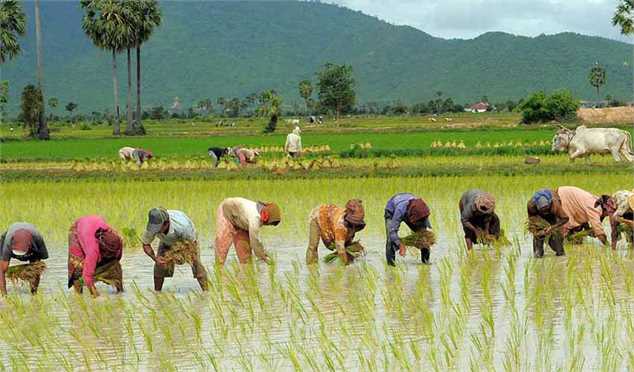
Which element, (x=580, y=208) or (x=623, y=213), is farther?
(x=580, y=208)

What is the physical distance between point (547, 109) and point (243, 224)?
53.7 metres

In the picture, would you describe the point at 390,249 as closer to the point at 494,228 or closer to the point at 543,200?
the point at 494,228

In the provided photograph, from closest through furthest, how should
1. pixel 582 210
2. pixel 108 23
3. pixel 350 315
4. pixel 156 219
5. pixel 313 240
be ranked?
pixel 350 315 < pixel 156 219 < pixel 313 240 < pixel 582 210 < pixel 108 23

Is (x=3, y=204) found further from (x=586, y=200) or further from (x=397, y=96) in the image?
(x=397, y=96)

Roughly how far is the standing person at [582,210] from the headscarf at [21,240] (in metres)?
5.26

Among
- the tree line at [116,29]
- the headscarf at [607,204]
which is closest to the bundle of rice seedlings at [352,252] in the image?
the headscarf at [607,204]

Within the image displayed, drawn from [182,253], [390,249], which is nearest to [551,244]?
[390,249]

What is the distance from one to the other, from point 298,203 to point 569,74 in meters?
167

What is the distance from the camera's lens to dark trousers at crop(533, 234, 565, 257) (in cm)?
1077

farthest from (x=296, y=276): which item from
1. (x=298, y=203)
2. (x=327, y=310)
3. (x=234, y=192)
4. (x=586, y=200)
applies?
(x=234, y=192)

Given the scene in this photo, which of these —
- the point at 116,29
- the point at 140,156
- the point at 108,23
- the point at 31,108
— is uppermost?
the point at 108,23

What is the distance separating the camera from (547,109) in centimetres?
6209

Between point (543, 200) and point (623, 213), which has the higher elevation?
point (543, 200)

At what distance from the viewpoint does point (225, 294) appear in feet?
29.7
